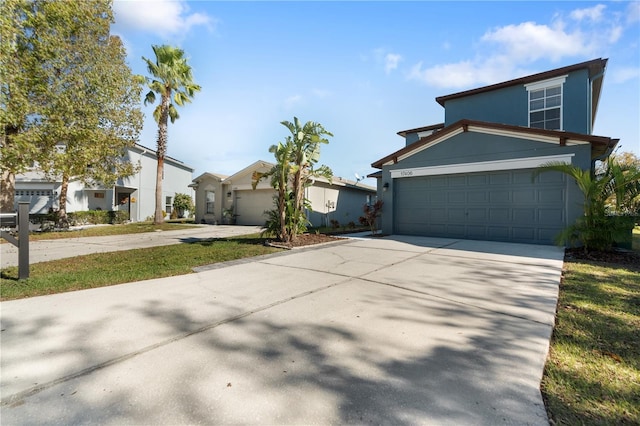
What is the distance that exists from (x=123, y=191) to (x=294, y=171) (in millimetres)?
20731

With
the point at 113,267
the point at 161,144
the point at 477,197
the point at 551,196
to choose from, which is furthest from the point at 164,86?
the point at 551,196

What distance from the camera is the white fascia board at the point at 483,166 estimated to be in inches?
381

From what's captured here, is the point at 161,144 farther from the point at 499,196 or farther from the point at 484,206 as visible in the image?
the point at 499,196

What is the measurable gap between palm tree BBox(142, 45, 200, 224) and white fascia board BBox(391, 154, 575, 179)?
15.3 metres

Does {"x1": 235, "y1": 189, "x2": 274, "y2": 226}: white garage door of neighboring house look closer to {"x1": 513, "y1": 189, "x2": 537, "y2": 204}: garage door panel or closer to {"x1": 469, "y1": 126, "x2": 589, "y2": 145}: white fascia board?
{"x1": 469, "y1": 126, "x2": 589, "y2": 145}: white fascia board

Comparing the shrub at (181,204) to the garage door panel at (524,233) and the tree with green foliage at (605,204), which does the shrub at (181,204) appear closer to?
the garage door panel at (524,233)

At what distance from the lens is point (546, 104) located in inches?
476

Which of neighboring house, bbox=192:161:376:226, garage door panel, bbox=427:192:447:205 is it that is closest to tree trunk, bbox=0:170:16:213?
neighboring house, bbox=192:161:376:226

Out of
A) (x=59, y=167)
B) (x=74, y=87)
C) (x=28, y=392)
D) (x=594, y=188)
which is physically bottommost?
(x=28, y=392)

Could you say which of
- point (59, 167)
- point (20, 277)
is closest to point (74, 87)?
point (59, 167)

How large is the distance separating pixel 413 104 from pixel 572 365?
16.9 m

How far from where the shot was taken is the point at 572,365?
2559 mm

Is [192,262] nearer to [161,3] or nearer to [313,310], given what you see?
[313,310]

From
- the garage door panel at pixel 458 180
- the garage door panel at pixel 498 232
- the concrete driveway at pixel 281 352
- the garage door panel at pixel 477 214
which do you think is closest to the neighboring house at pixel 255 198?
the garage door panel at pixel 458 180
